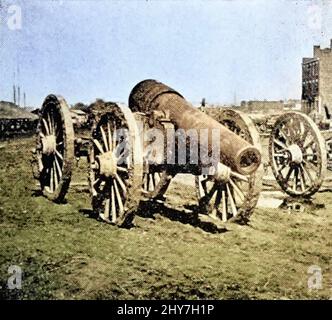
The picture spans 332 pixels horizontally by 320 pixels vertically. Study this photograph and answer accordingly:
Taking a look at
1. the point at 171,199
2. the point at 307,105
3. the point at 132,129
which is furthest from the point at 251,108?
the point at 132,129

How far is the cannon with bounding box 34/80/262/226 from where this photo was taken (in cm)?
538

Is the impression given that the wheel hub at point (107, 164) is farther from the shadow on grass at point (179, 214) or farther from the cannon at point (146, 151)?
the shadow on grass at point (179, 214)

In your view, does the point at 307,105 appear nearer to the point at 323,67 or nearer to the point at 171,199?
the point at 323,67

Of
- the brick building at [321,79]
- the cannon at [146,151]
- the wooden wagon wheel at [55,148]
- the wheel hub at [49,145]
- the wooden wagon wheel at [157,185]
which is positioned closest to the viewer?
the cannon at [146,151]

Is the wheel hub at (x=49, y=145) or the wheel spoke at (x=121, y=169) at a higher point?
the wheel hub at (x=49, y=145)

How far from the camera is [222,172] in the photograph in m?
5.71

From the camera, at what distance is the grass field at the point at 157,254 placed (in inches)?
162

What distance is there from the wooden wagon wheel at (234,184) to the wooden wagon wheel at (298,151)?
1.48 meters

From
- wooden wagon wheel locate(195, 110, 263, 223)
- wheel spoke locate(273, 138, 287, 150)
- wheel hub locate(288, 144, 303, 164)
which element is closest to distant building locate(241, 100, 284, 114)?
wheel spoke locate(273, 138, 287, 150)

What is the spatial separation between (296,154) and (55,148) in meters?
3.94

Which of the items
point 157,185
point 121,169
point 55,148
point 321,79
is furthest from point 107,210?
point 321,79

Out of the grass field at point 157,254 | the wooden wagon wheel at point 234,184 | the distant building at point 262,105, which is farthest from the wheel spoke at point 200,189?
the distant building at point 262,105

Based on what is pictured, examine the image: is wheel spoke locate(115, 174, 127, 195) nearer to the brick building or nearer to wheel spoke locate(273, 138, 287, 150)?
wheel spoke locate(273, 138, 287, 150)

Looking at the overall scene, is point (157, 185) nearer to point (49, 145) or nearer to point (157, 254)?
point (49, 145)
